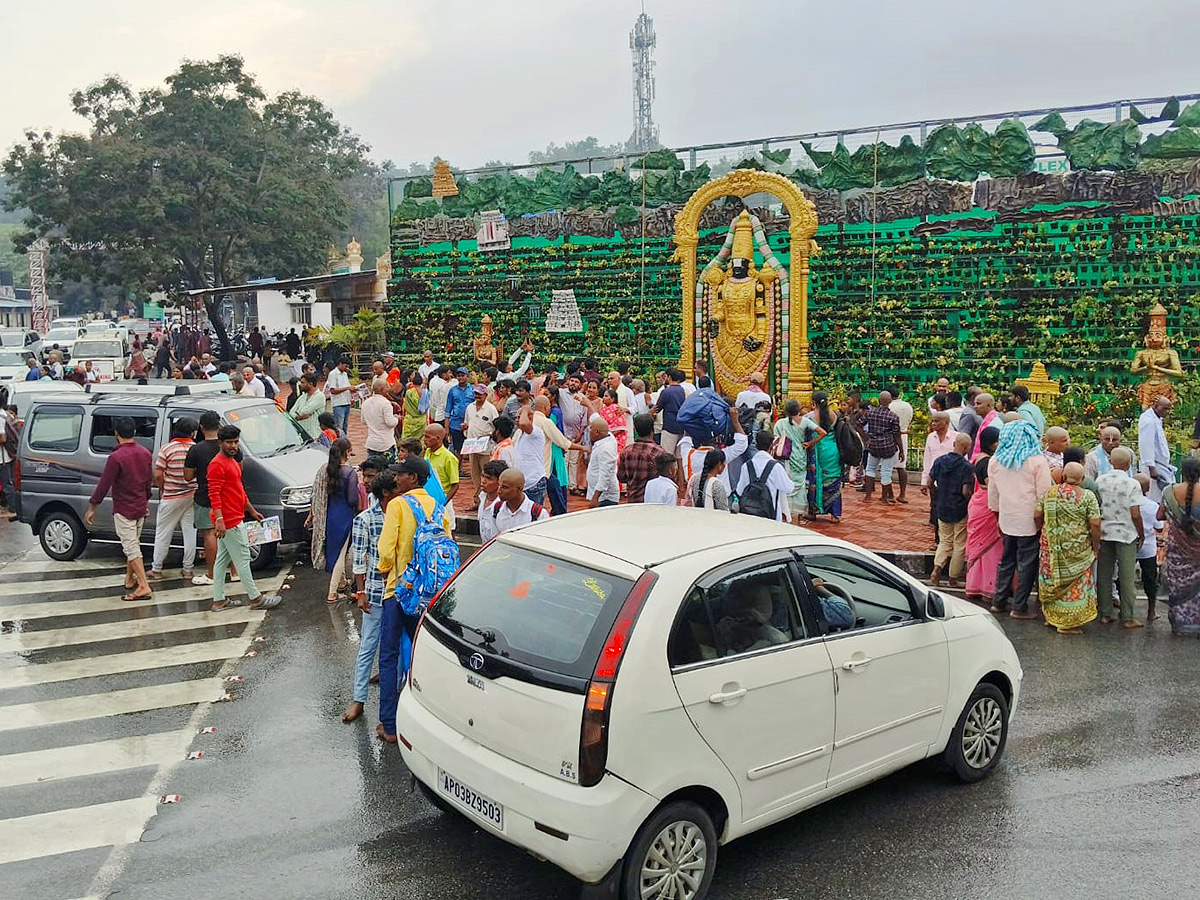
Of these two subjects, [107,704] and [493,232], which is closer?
[107,704]

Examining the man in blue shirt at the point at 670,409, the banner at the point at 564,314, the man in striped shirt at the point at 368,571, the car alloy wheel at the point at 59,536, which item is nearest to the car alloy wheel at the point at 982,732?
the man in striped shirt at the point at 368,571

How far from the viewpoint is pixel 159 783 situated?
621 centimetres

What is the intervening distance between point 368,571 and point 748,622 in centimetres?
292

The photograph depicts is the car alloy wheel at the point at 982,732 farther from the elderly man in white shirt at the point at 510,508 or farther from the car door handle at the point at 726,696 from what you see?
the elderly man in white shirt at the point at 510,508

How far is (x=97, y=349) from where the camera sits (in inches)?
1316

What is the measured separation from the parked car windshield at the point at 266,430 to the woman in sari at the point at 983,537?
7.29 metres

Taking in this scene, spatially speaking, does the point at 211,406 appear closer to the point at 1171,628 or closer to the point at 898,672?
the point at 898,672

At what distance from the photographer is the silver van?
37.1 feet

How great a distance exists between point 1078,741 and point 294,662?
18.7 feet

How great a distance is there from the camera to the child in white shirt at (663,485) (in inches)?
344

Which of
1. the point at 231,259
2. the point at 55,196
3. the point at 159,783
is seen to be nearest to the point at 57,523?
the point at 159,783

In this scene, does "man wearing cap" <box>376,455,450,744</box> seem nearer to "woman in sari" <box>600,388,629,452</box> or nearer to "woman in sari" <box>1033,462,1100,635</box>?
"woman in sari" <box>1033,462,1100,635</box>

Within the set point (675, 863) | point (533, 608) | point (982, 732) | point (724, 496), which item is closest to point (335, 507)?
point (724, 496)

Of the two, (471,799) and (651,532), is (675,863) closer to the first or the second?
(471,799)
